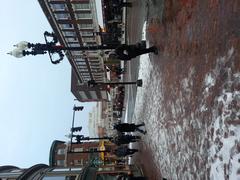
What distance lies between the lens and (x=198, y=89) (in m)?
8.56

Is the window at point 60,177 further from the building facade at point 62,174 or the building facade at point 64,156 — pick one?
the building facade at point 64,156

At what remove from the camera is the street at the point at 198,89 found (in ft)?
22.0

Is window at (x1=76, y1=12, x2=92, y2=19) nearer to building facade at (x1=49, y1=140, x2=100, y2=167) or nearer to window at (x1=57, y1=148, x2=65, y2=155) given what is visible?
building facade at (x1=49, y1=140, x2=100, y2=167)

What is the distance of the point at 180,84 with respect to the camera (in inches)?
407

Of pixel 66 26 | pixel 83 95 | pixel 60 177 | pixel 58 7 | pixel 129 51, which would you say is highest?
pixel 58 7

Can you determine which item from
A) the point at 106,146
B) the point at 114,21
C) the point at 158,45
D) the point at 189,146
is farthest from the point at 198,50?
the point at 106,146

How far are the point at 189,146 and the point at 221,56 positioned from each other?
2.90 meters

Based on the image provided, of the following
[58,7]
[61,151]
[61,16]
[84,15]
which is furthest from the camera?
[61,151]

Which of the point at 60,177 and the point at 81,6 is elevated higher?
the point at 81,6

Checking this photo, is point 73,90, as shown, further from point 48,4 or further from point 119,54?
point 119,54

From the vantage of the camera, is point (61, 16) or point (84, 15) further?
point (61, 16)

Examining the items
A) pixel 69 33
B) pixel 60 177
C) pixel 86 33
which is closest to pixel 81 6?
pixel 86 33

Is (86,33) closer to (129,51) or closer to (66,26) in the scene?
(66,26)

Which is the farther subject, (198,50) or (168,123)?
(168,123)
